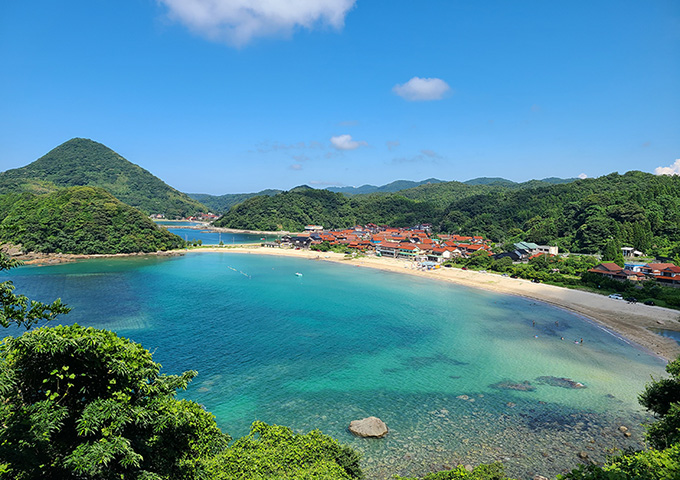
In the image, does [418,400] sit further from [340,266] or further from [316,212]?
[316,212]

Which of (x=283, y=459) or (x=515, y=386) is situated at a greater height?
(x=283, y=459)

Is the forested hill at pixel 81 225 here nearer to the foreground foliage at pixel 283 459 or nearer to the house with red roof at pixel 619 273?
the foreground foliage at pixel 283 459

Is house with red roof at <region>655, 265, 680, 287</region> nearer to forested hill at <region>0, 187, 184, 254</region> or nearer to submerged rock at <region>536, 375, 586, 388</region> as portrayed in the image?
submerged rock at <region>536, 375, 586, 388</region>

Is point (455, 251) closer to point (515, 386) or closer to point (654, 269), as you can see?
point (654, 269)

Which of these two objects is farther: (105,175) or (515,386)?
(105,175)

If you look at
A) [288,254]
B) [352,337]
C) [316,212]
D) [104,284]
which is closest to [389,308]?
[352,337]

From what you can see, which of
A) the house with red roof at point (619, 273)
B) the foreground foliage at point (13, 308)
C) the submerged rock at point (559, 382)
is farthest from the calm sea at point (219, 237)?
the foreground foliage at point (13, 308)

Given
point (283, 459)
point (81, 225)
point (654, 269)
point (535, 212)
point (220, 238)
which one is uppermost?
point (535, 212)

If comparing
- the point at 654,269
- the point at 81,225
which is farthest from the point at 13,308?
the point at 81,225
